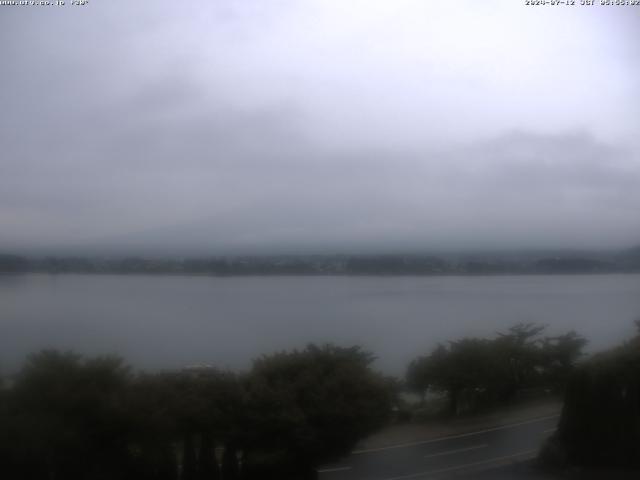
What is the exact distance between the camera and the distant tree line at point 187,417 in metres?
5.84

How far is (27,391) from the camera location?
589 cm

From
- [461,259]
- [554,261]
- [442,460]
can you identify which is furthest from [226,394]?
[554,261]

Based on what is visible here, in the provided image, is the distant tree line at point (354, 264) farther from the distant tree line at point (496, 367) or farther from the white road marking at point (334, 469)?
the white road marking at point (334, 469)

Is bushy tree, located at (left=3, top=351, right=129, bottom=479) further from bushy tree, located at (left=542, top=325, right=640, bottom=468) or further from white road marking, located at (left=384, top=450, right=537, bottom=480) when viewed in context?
bushy tree, located at (left=542, top=325, right=640, bottom=468)

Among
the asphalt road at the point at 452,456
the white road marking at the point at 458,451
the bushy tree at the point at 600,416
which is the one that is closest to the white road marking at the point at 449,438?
the asphalt road at the point at 452,456

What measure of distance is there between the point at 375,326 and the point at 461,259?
4.89 ft

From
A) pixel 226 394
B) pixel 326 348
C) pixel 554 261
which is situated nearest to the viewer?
pixel 226 394

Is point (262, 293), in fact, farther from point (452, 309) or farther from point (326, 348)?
point (452, 309)

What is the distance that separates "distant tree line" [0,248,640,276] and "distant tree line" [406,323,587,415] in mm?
911

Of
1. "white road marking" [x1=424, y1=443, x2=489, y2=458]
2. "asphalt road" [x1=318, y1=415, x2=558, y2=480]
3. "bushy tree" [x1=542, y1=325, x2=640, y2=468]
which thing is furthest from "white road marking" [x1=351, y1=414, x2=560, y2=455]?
"bushy tree" [x1=542, y1=325, x2=640, y2=468]

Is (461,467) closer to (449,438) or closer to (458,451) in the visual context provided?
(458,451)

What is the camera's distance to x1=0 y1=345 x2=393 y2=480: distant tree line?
584 centimetres

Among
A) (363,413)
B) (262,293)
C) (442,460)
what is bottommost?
(442,460)

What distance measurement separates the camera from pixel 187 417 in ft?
20.4
